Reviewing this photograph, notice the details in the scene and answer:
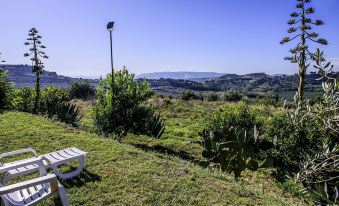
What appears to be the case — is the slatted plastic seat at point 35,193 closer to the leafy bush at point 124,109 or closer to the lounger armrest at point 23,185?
the lounger armrest at point 23,185

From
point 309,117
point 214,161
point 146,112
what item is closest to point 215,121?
point 146,112

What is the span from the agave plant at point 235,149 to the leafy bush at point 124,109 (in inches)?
205

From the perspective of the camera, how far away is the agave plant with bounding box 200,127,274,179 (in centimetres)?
721

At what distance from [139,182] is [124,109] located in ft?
22.3

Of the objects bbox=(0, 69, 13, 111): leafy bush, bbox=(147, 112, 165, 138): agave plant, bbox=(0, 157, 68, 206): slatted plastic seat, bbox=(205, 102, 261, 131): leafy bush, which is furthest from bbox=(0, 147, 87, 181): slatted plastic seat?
bbox=(0, 69, 13, 111): leafy bush

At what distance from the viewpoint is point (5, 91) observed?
14047 millimetres

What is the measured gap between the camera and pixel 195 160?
9.97 m

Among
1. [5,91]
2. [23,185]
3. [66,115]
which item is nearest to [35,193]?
[23,185]

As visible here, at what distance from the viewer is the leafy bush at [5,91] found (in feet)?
45.7

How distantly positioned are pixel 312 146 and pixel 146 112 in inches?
229

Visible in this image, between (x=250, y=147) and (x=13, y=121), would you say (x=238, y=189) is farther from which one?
(x=13, y=121)

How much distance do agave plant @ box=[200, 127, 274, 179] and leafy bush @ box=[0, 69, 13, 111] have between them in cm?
964

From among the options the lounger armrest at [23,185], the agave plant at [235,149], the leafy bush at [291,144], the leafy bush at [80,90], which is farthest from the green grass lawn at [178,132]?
the leafy bush at [80,90]

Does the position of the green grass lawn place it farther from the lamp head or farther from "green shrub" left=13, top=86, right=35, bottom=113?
the lamp head
